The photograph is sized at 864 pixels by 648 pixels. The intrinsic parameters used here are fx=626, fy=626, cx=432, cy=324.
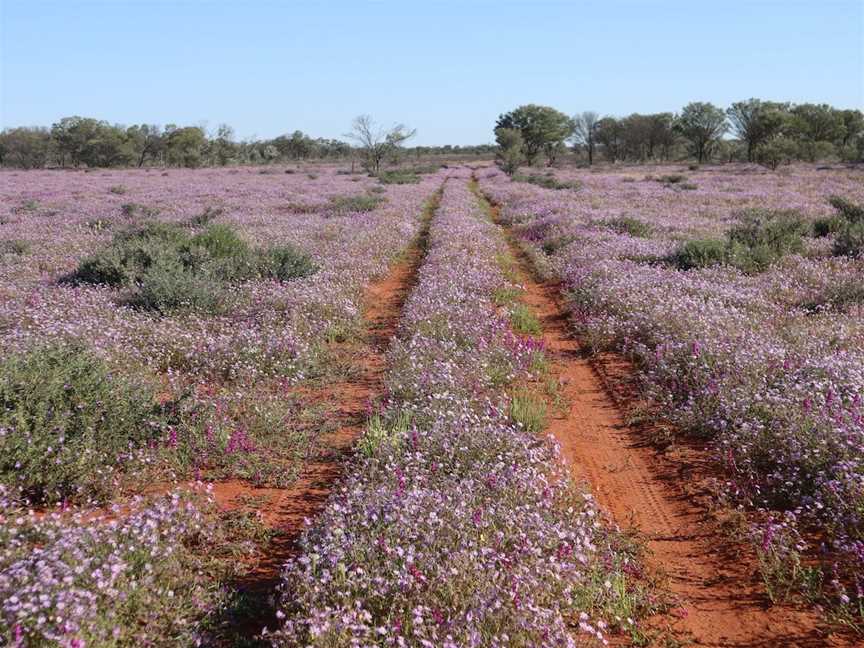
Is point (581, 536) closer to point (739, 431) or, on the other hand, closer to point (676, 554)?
point (676, 554)

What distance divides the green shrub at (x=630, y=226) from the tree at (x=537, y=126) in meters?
82.1

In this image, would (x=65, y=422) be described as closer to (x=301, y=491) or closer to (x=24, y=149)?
(x=301, y=491)

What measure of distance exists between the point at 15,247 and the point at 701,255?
18.5 meters

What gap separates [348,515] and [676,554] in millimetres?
2670

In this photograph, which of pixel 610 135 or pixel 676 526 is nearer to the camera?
pixel 676 526

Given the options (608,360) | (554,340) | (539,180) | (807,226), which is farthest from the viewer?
(539,180)

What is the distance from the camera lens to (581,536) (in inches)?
194

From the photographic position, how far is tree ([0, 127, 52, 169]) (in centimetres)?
9338

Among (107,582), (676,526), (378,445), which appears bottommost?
(676,526)

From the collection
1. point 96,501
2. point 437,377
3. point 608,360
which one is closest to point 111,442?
point 96,501

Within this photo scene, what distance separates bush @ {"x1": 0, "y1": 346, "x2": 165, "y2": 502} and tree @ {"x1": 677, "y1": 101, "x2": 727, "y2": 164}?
97113 mm

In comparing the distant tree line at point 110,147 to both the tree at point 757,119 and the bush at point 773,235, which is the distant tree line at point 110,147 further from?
the bush at point 773,235

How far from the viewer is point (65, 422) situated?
224 inches

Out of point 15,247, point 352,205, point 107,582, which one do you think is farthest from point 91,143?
point 107,582
